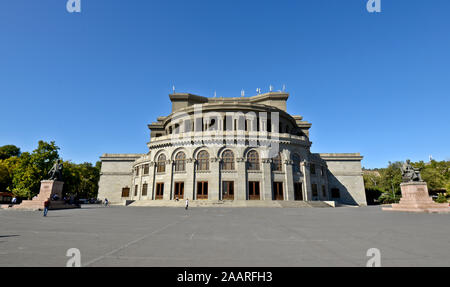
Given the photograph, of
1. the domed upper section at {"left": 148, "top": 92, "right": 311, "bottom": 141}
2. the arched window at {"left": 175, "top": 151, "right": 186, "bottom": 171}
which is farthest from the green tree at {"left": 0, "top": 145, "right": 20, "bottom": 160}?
the arched window at {"left": 175, "top": 151, "right": 186, "bottom": 171}

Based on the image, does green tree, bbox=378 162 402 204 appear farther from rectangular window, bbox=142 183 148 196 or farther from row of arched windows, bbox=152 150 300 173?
rectangular window, bbox=142 183 148 196

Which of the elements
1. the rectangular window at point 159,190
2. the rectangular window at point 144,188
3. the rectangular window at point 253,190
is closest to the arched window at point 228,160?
the rectangular window at point 253,190

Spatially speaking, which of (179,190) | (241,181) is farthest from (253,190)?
(179,190)

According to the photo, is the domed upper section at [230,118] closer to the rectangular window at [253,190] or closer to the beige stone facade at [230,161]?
the beige stone facade at [230,161]

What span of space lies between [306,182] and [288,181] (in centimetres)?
403

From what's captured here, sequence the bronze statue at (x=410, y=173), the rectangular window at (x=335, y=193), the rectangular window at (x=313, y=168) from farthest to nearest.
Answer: the rectangular window at (x=335, y=193)
the rectangular window at (x=313, y=168)
the bronze statue at (x=410, y=173)

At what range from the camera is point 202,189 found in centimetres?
3359

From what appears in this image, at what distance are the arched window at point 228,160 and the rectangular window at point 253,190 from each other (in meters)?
3.81

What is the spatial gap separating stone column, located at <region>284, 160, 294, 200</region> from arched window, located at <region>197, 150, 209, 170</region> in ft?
40.2

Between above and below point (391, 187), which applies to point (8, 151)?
above

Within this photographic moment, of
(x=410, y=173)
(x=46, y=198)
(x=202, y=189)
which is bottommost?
(x=46, y=198)

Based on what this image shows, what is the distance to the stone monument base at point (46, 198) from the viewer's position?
940 inches

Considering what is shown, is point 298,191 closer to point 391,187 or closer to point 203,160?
point 203,160
